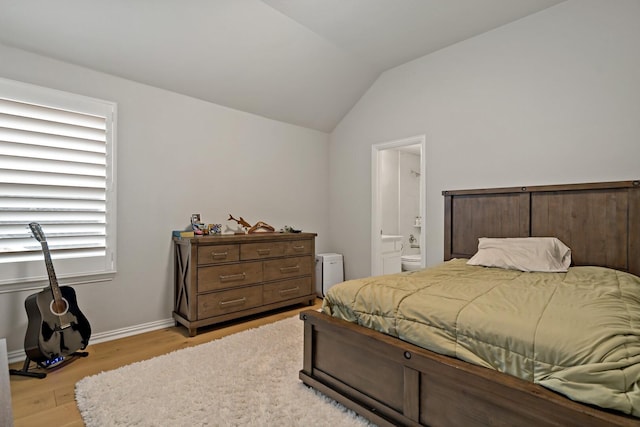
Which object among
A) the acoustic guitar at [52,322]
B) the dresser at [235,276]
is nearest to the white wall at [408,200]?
the dresser at [235,276]

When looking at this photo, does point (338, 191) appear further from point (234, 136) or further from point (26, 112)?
point (26, 112)

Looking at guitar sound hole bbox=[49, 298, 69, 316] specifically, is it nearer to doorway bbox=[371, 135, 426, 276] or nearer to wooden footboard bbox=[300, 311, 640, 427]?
wooden footboard bbox=[300, 311, 640, 427]

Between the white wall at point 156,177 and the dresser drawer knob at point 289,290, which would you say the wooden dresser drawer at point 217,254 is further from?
the dresser drawer knob at point 289,290

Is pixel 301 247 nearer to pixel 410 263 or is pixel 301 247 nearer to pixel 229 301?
pixel 229 301

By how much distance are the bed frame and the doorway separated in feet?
2.97

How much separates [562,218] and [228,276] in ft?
10.0

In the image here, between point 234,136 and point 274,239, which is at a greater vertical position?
point 234,136

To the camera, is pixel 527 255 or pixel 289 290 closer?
pixel 527 255

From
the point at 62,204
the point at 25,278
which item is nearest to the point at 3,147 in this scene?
the point at 62,204

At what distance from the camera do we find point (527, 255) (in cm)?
262

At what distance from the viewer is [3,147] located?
2445 millimetres

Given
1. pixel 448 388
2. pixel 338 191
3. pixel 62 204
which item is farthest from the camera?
pixel 338 191

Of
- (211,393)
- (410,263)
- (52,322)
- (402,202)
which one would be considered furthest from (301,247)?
(402,202)

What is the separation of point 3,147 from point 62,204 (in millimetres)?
539
